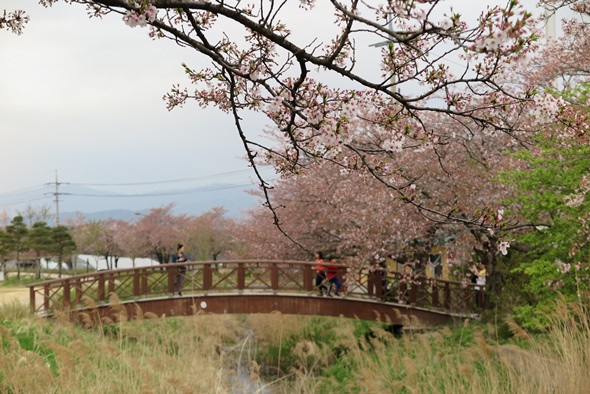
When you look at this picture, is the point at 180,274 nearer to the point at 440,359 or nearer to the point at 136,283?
the point at 136,283

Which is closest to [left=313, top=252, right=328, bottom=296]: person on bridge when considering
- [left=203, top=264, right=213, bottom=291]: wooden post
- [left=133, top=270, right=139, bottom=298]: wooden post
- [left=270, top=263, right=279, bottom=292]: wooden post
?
[left=270, top=263, right=279, bottom=292]: wooden post

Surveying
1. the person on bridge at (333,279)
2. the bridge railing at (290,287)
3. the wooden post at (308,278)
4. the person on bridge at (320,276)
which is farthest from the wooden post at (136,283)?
the person on bridge at (333,279)

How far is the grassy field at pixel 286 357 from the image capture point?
5703mm

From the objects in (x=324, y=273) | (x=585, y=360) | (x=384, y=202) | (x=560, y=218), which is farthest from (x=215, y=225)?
(x=585, y=360)

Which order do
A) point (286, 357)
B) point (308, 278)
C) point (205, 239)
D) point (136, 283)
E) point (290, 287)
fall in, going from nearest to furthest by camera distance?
point (286, 357) → point (308, 278) → point (290, 287) → point (136, 283) → point (205, 239)

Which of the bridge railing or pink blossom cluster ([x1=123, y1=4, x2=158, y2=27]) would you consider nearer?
pink blossom cluster ([x1=123, y1=4, x2=158, y2=27])

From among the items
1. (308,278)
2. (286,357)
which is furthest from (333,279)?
(286,357)

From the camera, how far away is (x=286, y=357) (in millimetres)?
15320

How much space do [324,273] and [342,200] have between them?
78.0 inches

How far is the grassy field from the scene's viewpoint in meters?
5.70

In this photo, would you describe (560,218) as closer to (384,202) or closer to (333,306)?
(384,202)

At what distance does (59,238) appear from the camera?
3500cm

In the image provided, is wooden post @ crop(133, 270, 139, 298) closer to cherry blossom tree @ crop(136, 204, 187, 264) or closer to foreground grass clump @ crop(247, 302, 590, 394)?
foreground grass clump @ crop(247, 302, 590, 394)

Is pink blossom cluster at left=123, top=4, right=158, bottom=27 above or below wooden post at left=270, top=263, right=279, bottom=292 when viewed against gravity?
above
